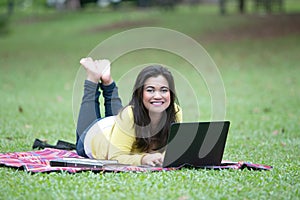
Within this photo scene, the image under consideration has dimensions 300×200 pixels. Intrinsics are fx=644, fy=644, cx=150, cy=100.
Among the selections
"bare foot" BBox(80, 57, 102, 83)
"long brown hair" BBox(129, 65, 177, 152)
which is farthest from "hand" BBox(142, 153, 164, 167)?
"bare foot" BBox(80, 57, 102, 83)

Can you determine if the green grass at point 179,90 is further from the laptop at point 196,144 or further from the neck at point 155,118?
the neck at point 155,118

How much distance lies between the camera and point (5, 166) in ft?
16.6

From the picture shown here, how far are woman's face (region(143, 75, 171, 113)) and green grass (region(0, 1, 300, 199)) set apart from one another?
625mm

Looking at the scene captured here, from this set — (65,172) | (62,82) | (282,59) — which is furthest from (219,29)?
(65,172)

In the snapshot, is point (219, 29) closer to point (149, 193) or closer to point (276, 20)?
point (276, 20)

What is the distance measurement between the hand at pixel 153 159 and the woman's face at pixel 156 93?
0.38m

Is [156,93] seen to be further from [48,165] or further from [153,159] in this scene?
[48,165]

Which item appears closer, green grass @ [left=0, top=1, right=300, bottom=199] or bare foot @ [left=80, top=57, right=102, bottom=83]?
green grass @ [left=0, top=1, right=300, bottom=199]

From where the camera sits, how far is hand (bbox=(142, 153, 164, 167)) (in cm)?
509

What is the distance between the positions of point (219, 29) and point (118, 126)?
17.8 meters

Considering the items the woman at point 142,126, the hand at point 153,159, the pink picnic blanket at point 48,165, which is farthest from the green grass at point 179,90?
the woman at point 142,126

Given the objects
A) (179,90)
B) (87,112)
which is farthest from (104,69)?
(179,90)

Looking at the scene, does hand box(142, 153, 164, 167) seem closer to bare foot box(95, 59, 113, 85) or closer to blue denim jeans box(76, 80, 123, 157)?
blue denim jeans box(76, 80, 123, 157)

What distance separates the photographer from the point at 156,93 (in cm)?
520
